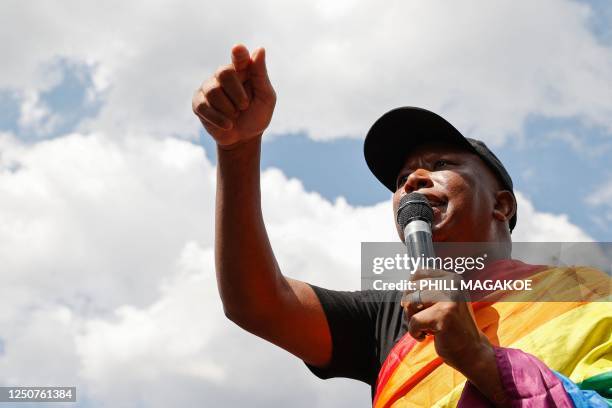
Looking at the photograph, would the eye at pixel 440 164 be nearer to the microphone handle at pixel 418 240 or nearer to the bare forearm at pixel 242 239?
the bare forearm at pixel 242 239

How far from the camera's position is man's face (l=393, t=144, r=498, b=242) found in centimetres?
433

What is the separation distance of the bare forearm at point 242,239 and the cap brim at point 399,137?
1.13 meters

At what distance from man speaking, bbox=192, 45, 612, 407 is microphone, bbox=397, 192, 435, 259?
0.30 metres

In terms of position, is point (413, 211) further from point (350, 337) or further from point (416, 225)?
point (350, 337)

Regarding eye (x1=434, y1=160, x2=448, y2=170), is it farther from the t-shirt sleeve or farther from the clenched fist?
the clenched fist

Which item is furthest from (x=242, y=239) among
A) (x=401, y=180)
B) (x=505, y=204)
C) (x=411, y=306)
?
(x=505, y=204)

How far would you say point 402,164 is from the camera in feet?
16.6

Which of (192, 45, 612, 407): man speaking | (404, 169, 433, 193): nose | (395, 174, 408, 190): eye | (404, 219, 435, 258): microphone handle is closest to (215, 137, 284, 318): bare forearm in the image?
(192, 45, 612, 407): man speaking

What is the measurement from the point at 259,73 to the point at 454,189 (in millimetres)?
1395

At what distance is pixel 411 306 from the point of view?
108 inches

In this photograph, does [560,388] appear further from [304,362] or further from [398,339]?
[304,362]

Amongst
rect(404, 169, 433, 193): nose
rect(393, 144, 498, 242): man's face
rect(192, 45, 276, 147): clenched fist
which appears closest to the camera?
rect(192, 45, 276, 147): clenched fist

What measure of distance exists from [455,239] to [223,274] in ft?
4.16

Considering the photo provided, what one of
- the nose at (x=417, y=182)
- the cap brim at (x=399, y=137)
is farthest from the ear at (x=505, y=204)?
the nose at (x=417, y=182)
